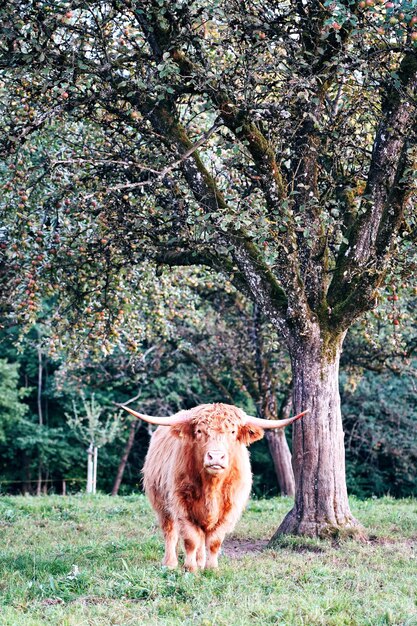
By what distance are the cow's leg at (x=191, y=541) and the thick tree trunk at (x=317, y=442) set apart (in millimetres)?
2266

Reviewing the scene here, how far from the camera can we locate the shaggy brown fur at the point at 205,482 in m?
8.15

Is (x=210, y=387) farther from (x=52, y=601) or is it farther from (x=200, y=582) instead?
(x=52, y=601)

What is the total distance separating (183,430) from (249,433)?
0.75 m

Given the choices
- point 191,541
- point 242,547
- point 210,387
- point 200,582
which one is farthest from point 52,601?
point 210,387

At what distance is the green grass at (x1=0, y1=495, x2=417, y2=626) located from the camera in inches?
235

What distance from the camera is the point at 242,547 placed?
10.5 metres

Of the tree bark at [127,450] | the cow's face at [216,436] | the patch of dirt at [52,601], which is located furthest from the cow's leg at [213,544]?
the tree bark at [127,450]

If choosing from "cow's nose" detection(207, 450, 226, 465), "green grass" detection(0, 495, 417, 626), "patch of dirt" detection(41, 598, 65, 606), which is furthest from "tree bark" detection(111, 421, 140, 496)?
"patch of dirt" detection(41, 598, 65, 606)

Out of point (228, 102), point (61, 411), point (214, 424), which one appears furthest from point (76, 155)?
point (61, 411)

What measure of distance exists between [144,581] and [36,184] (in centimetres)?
535

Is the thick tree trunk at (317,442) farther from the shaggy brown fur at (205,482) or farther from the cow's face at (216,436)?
the cow's face at (216,436)

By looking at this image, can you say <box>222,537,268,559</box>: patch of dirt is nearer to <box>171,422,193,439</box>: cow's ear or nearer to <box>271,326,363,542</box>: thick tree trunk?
<box>271,326,363,542</box>: thick tree trunk

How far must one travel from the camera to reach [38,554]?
358 inches

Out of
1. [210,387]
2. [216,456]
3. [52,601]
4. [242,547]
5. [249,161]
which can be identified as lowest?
[52,601]
